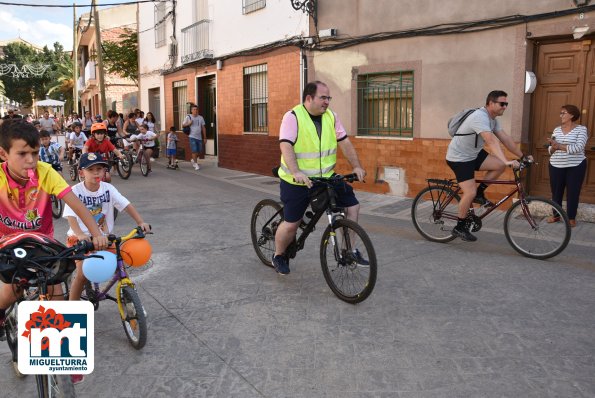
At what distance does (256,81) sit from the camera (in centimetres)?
1414

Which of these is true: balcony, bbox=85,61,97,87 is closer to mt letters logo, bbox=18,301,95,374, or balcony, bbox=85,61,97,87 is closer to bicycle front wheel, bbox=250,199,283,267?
bicycle front wheel, bbox=250,199,283,267

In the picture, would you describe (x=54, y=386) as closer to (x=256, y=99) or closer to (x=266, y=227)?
(x=266, y=227)

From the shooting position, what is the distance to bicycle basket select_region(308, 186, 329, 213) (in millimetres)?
4570

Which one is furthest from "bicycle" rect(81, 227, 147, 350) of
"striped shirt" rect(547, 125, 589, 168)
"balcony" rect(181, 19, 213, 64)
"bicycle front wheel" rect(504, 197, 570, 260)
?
"balcony" rect(181, 19, 213, 64)

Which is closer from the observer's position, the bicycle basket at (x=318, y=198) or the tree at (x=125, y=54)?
the bicycle basket at (x=318, y=198)

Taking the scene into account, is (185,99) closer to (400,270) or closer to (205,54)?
(205,54)

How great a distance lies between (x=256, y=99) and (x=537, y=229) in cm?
969

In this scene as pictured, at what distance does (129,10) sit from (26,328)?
32531 mm

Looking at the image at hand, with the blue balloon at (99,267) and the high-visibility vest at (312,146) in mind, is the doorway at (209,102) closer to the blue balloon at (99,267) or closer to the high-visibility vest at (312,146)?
the high-visibility vest at (312,146)

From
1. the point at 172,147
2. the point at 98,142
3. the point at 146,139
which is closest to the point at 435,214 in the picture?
the point at 98,142

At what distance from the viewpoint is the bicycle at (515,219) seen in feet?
18.6

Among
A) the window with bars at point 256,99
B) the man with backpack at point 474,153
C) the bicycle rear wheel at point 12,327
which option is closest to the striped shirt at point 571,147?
the man with backpack at point 474,153

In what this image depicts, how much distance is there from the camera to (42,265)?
2.45 meters

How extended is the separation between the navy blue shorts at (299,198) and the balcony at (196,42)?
12136 mm
